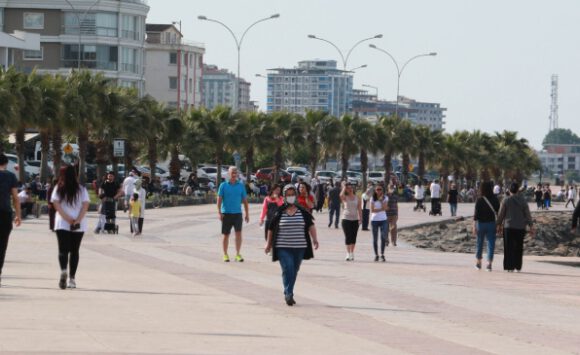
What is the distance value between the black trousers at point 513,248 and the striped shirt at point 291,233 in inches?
339

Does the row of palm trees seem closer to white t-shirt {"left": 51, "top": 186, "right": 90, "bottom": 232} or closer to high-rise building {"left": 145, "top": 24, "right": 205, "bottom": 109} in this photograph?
high-rise building {"left": 145, "top": 24, "right": 205, "bottom": 109}

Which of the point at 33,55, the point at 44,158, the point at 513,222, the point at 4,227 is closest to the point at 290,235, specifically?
the point at 4,227

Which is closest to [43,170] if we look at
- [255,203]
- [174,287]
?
[255,203]

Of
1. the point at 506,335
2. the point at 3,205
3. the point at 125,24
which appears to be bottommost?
the point at 506,335

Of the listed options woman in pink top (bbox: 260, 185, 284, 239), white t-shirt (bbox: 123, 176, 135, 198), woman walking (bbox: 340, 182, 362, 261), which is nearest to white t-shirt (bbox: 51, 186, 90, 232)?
woman in pink top (bbox: 260, 185, 284, 239)

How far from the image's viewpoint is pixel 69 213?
58.4 feet

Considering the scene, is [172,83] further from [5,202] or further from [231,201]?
[5,202]

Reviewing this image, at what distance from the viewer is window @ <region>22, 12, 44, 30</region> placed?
101m

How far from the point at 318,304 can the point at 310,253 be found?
0.65m

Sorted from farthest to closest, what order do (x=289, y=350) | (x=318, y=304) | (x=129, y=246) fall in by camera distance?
(x=129, y=246)
(x=318, y=304)
(x=289, y=350)

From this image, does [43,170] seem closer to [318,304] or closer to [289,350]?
[318,304]

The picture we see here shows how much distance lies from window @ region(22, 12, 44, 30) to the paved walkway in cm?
7515

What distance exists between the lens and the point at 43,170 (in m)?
60.2

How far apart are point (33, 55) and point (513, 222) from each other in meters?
80.7
